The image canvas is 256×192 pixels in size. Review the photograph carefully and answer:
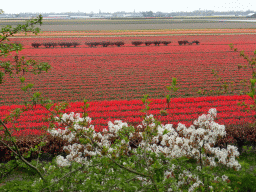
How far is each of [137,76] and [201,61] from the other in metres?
8.08

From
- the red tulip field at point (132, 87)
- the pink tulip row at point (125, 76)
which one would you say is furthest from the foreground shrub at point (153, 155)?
the pink tulip row at point (125, 76)

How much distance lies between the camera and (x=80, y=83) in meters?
14.6

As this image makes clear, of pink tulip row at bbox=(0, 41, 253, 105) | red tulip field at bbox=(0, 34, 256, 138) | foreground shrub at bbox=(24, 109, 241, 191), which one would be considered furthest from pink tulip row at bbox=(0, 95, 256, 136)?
foreground shrub at bbox=(24, 109, 241, 191)

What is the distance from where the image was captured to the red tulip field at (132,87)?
923 cm

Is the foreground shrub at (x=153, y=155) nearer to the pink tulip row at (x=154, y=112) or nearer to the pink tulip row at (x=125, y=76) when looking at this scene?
the pink tulip row at (x=154, y=112)

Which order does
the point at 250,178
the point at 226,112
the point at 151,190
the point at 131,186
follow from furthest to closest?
the point at 226,112 → the point at 250,178 → the point at 151,190 → the point at 131,186

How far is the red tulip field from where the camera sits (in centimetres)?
923

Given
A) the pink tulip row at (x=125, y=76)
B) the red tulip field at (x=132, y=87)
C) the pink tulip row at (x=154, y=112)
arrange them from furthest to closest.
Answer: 1. the pink tulip row at (x=125, y=76)
2. the red tulip field at (x=132, y=87)
3. the pink tulip row at (x=154, y=112)

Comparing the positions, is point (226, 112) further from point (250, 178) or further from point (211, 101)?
point (250, 178)

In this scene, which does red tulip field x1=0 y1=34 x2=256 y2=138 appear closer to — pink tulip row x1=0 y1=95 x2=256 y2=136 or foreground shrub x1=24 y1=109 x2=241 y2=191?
pink tulip row x1=0 y1=95 x2=256 y2=136

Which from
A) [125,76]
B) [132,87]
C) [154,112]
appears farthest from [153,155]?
[125,76]

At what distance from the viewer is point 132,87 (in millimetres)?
13570

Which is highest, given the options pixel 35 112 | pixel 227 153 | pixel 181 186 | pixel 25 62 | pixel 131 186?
pixel 25 62

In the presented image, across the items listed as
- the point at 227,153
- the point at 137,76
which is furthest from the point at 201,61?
the point at 227,153
